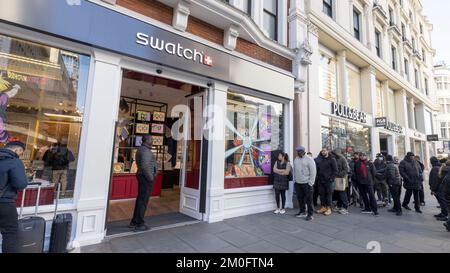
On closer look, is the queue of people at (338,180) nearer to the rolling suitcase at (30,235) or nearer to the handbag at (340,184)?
the handbag at (340,184)

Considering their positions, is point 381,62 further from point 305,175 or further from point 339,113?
point 305,175

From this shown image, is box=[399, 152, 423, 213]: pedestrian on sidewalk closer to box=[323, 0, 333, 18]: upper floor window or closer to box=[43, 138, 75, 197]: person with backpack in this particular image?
box=[323, 0, 333, 18]: upper floor window

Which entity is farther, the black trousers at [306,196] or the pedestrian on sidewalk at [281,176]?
the pedestrian on sidewalk at [281,176]

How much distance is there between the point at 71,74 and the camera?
4059 millimetres

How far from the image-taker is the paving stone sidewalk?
3.87 metres

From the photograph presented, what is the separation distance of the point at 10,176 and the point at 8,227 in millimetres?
639

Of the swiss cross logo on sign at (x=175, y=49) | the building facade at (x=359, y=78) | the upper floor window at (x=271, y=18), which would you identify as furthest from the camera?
the building facade at (x=359, y=78)

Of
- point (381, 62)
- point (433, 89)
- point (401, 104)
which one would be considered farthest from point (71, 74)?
point (433, 89)

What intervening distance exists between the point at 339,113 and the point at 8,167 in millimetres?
10473

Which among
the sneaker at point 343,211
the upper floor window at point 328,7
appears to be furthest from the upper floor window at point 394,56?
the sneaker at point 343,211

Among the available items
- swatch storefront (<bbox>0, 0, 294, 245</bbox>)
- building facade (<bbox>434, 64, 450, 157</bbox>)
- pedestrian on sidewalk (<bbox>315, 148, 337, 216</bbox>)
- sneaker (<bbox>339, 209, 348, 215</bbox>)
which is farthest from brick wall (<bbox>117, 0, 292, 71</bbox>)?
building facade (<bbox>434, 64, 450, 157</bbox>)

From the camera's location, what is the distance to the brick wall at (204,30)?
4668mm

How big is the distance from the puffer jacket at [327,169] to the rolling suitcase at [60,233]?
5.97 metres
